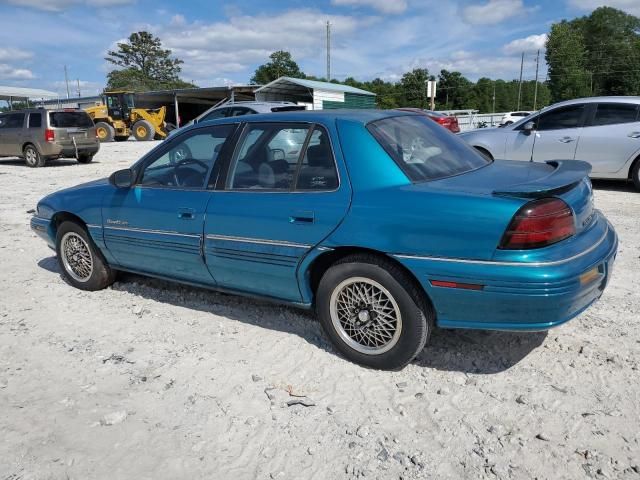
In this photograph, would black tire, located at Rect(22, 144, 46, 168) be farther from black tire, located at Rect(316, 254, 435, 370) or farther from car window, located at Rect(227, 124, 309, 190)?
black tire, located at Rect(316, 254, 435, 370)

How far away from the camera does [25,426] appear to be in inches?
112

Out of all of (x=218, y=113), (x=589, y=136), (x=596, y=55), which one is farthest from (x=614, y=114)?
(x=596, y=55)

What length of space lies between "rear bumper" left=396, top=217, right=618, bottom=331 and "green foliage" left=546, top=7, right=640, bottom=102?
72.4 meters

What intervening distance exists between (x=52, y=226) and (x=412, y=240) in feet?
12.1

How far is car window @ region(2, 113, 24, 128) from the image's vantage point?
16.1 metres

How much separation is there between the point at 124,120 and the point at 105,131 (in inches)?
63.9

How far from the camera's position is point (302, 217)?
3281 mm

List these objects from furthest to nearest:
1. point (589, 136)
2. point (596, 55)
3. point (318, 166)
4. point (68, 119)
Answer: point (596, 55), point (68, 119), point (589, 136), point (318, 166)

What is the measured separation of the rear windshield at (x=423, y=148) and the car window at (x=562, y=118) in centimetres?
602

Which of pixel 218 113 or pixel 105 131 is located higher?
pixel 218 113

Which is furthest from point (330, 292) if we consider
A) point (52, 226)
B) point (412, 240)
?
point (52, 226)

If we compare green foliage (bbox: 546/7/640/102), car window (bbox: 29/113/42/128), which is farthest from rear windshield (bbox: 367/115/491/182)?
green foliage (bbox: 546/7/640/102)

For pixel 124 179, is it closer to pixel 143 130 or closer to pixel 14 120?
pixel 14 120

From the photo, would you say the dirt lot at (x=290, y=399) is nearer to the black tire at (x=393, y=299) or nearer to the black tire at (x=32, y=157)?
the black tire at (x=393, y=299)
